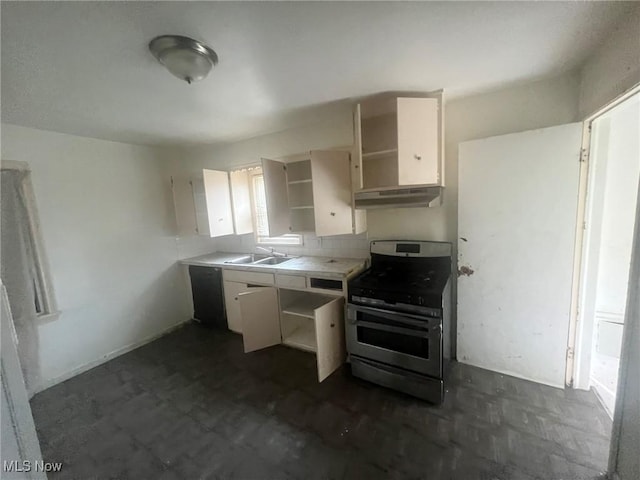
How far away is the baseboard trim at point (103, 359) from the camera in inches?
93.0

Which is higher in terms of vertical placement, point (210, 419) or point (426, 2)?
point (426, 2)

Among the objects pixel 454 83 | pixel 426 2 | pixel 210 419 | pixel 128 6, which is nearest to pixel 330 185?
pixel 454 83

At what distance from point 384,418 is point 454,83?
250 cm

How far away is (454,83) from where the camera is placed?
6.20ft

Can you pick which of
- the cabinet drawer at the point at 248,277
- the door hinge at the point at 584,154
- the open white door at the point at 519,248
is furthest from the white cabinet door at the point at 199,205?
the door hinge at the point at 584,154

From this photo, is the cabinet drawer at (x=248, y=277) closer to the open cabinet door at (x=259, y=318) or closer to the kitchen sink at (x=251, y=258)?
the open cabinet door at (x=259, y=318)

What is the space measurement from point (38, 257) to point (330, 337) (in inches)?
108

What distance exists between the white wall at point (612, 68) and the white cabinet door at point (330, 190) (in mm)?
1710

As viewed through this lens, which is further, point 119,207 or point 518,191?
point 119,207

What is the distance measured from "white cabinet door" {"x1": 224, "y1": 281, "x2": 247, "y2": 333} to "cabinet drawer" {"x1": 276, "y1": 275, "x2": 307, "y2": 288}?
554 mm

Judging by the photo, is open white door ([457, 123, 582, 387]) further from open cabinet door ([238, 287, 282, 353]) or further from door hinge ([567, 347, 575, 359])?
open cabinet door ([238, 287, 282, 353])

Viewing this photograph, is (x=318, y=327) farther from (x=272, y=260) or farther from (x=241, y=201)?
(x=241, y=201)

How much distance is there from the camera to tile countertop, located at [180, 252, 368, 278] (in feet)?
8.02

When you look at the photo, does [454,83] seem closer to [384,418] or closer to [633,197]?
[633,197]
